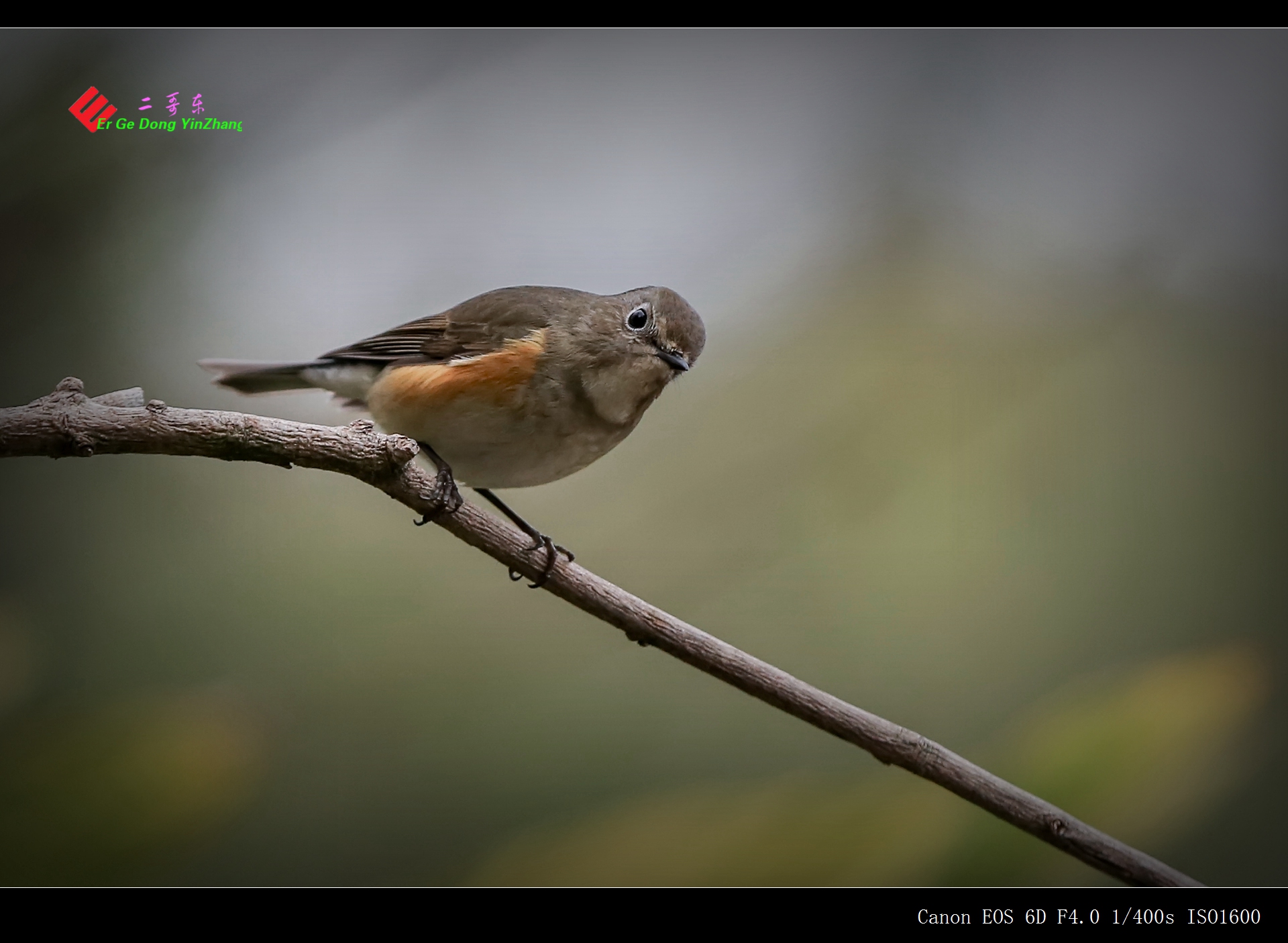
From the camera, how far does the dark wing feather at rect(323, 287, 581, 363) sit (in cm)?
300

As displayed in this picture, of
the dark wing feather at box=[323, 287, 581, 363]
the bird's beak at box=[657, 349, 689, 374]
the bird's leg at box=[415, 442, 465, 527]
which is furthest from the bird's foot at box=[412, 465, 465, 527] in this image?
the bird's beak at box=[657, 349, 689, 374]

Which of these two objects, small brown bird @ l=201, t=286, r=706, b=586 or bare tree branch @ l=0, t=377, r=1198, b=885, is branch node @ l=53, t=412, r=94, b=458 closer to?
bare tree branch @ l=0, t=377, r=1198, b=885

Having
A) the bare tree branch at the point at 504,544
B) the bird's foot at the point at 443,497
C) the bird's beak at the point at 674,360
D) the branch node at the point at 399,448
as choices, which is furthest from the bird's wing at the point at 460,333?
the branch node at the point at 399,448

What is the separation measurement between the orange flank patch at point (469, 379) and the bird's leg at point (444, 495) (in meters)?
0.22

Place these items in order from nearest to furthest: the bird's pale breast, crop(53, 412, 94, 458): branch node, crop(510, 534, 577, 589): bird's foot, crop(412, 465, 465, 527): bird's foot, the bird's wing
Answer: crop(53, 412, 94, 458): branch node → crop(412, 465, 465, 527): bird's foot → crop(510, 534, 577, 589): bird's foot → the bird's pale breast → the bird's wing

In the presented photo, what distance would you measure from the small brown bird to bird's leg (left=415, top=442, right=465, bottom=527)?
0.02 m

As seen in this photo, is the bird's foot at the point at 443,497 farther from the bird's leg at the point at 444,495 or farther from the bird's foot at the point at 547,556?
the bird's foot at the point at 547,556

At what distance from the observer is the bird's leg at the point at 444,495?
242 centimetres

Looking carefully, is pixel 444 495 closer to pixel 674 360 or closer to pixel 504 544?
pixel 504 544

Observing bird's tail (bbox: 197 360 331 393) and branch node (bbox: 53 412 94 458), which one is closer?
branch node (bbox: 53 412 94 458)

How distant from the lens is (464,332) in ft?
10.0

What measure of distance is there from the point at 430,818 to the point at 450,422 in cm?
134

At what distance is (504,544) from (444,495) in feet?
0.71
